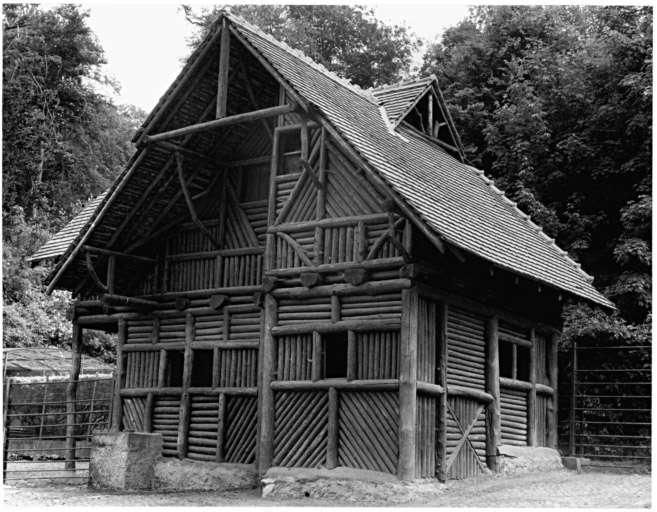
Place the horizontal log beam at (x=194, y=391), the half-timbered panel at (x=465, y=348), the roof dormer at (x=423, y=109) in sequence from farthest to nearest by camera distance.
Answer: the roof dormer at (x=423, y=109) < the horizontal log beam at (x=194, y=391) < the half-timbered panel at (x=465, y=348)

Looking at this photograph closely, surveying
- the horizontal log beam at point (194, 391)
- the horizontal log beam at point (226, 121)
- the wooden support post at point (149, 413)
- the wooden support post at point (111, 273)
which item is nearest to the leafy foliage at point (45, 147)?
the horizontal log beam at point (194, 391)

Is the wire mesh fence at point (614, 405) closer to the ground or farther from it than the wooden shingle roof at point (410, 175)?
closer to the ground

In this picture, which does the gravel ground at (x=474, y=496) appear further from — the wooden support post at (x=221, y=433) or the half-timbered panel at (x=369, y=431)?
the wooden support post at (x=221, y=433)

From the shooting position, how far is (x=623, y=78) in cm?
2705

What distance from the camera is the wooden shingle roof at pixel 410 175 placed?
14.9 meters

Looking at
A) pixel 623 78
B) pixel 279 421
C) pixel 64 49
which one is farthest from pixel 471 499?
pixel 64 49

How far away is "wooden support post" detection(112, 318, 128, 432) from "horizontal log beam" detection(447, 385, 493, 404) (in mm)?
7354

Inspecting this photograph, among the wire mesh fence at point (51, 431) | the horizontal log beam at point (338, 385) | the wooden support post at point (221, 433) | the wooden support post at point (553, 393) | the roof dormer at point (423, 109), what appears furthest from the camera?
the roof dormer at point (423, 109)

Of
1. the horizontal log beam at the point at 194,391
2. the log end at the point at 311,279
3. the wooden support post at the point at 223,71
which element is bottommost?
the horizontal log beam at the point at 194,391

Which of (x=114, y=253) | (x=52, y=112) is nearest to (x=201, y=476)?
(x=114, y=253)

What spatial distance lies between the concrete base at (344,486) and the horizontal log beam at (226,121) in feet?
20.5

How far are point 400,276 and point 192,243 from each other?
5.75 metres

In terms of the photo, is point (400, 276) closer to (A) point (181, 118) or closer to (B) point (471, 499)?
(B) point (471, 499)

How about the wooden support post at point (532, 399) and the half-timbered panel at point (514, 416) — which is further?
the wooden support post at point (532, 399)
